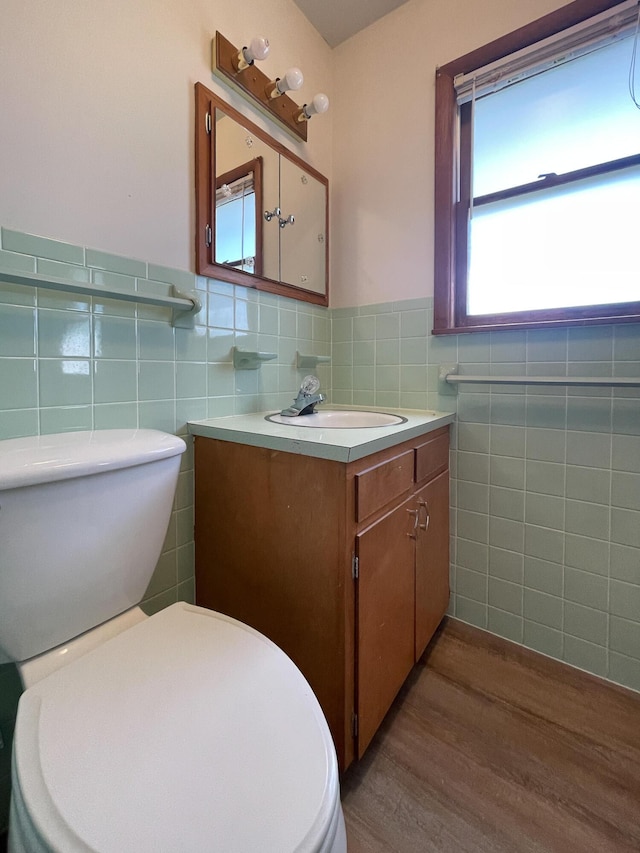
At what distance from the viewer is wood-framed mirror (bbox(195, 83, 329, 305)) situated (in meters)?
1.15

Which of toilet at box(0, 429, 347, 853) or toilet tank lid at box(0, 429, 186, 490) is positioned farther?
toilet tank lid at box(0, 429, 186, 490)

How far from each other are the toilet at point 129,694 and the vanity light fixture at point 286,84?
4.22ft

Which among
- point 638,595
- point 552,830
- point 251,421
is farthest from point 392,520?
point 638,595

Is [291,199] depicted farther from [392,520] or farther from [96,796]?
[96,796]

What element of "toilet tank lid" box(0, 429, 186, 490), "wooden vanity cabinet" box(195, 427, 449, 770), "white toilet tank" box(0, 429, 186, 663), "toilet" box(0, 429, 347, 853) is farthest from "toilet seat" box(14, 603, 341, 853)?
"toilet tank lid" box(0, 429, 186, 490)

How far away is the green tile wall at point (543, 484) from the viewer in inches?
A: 46.1

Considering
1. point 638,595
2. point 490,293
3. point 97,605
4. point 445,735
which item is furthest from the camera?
point 490,293

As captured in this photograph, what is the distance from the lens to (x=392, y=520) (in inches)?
38.9

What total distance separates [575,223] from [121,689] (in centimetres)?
178

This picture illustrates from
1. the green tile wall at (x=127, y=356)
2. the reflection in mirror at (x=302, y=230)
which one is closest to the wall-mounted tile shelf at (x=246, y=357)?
the green tile wall at (x=127, y=356)

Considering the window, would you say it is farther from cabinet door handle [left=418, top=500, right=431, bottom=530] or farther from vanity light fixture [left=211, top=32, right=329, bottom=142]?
cabinet door handle [left=418, top=500, right=431, bottom=530]

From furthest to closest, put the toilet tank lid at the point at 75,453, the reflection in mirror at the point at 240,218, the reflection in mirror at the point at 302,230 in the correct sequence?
the reflection in mirror at the point at 302,230, the reflection in mirror at the point at 240,218, the toilet tank lid at the point at 75,453

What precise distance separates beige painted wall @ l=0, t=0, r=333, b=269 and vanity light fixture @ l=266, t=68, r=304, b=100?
148mm

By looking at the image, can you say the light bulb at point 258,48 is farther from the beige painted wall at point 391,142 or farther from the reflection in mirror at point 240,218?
the beige painted wall at point 391,142
